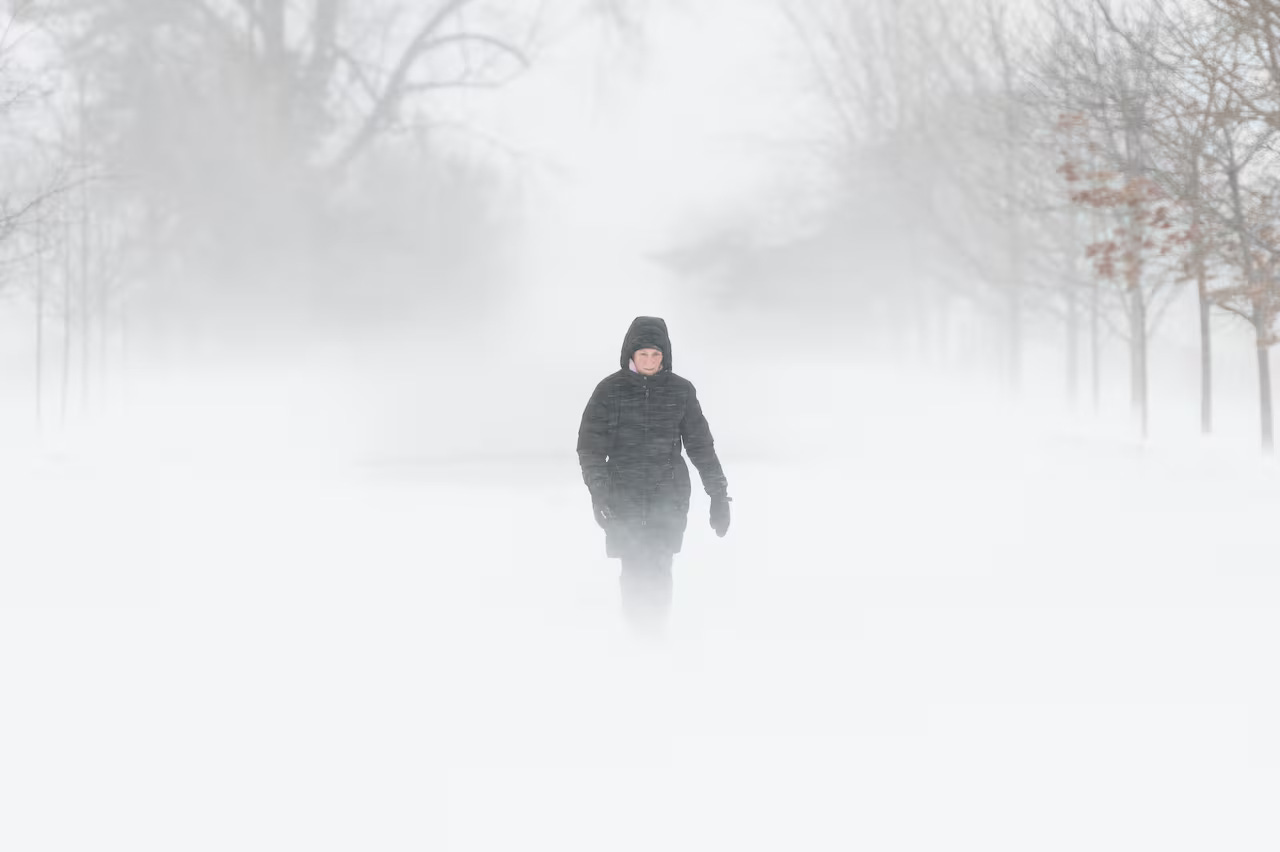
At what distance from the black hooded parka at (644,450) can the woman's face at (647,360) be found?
3 centimetres

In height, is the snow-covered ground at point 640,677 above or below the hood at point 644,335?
below

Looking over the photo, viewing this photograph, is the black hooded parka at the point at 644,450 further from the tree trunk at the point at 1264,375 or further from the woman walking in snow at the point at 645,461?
the tree trunk at the point at 1264,375

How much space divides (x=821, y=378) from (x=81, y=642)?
25.8 metres

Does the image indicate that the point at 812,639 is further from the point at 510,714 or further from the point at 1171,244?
the point at 1171,244

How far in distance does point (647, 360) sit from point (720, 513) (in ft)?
2.56

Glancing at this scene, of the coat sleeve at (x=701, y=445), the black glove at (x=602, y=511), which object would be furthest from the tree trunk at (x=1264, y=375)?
the black glove at (x=602, y=511)

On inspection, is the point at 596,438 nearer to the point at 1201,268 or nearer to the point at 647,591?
the point at 647,591

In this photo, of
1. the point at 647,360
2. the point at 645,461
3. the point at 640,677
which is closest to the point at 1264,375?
the point at 645,461

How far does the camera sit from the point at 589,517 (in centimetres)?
1183

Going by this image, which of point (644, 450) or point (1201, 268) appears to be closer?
point (644, 450)

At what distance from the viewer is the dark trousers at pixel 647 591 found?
21.5 feet

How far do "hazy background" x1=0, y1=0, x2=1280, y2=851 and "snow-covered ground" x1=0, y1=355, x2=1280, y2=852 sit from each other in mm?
30

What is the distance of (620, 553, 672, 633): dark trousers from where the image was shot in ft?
21.5

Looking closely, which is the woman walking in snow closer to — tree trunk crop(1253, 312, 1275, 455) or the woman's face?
the woman's face
